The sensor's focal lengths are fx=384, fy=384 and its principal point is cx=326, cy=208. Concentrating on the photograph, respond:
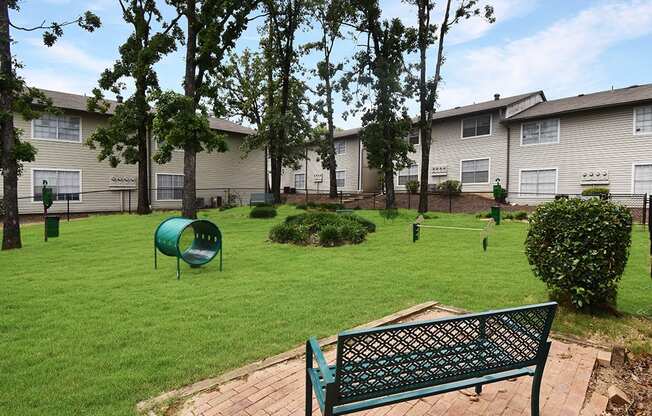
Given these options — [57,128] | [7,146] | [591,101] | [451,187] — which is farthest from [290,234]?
[591,101]

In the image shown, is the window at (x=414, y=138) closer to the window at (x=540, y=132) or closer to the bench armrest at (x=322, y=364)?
the window at (x=540, y=132)

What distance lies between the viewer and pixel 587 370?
12.2ft

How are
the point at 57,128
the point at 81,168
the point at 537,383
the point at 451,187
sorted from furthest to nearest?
the point at 451,187 < the point at 81,168 < the point at 57,128 < the point at 537,383

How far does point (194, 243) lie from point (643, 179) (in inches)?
892

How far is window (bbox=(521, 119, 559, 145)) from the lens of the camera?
2330 cm

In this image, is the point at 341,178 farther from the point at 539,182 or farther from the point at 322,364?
the point at 322,364

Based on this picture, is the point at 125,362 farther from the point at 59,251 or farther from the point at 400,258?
the point at 59,251

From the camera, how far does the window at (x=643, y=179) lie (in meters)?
19.8

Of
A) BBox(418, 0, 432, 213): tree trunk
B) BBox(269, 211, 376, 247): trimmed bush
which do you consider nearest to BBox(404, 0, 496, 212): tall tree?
BBox(418, 0, 432, 213): tree trunk

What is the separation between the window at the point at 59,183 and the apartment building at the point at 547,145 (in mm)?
23738

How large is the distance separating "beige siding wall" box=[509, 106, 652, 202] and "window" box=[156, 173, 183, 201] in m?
23.5

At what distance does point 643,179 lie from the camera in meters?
20.1

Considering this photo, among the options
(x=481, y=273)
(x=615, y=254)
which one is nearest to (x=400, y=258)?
(x=481, y=273)

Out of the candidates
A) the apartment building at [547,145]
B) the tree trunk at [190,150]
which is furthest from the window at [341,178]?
the tree trunk at [190,150]
